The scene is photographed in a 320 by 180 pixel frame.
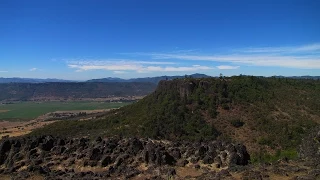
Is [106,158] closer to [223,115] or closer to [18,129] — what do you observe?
[223,115]

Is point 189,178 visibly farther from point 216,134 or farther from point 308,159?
point 216,134

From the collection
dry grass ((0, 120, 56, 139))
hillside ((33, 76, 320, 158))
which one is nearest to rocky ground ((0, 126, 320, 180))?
hillside ((33, 76, 320, 158))

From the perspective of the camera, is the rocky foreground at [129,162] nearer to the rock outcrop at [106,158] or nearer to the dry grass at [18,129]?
the rock outcrop at [106,158]

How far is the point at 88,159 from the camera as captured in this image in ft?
156

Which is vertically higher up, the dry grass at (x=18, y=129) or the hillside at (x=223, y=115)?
the hillside at (x=223, y=115)

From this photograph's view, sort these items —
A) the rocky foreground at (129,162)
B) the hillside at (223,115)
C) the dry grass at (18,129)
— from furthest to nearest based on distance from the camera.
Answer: the dry grass at (18,129), the hillside at (223,115), the rocky foreground at (129,162)

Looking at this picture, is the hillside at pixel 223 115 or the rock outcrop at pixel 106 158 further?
the hillside at pixel 223 115

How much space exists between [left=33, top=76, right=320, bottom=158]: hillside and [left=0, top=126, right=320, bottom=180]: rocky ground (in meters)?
31.0

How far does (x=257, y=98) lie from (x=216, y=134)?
24934 mm

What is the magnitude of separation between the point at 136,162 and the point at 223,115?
56574 millimetres

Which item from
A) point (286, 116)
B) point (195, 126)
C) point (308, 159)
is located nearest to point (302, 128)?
point (286, 116)

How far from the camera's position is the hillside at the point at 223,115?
282 ft

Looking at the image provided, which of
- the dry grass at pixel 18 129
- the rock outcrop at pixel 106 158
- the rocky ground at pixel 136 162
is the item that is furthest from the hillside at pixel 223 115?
the rock outcrop at pixel 106 158

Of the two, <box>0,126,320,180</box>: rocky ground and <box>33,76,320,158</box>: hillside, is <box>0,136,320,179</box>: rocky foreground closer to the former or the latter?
<box>0,126,320,180</box>: rocky ground
